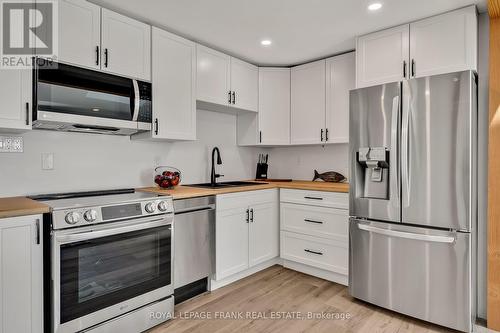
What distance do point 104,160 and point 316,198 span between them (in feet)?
6.67

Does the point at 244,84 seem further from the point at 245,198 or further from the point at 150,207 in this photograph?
the point at 150,207

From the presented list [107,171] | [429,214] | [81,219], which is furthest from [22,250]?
[429,214]

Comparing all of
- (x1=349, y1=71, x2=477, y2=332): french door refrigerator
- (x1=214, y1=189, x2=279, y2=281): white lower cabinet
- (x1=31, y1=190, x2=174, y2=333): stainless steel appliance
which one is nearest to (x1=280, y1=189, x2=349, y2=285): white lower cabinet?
(x1=214, y1=189, x2=279, y2=281): white lower cabinet

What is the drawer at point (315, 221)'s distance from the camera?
9.29 ft

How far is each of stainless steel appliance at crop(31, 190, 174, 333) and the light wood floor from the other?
0.94ft

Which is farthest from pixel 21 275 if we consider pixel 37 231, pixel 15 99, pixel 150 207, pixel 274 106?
pixel 274 106

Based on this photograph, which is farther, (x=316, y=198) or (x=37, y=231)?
(x=316, y=198)

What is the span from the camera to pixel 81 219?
5.92 ft

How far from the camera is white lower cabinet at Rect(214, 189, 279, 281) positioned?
2.75 meters

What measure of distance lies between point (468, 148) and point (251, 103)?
2185mm

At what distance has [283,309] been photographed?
2453mm

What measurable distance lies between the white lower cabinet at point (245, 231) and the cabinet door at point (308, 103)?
0.79 m

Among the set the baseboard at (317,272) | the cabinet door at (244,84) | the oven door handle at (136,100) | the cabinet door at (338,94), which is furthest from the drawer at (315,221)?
the oven door handle at (136,100)

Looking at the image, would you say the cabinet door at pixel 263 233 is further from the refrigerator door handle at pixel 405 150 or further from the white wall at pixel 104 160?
the refrigerator door handle at pixel 405 150
